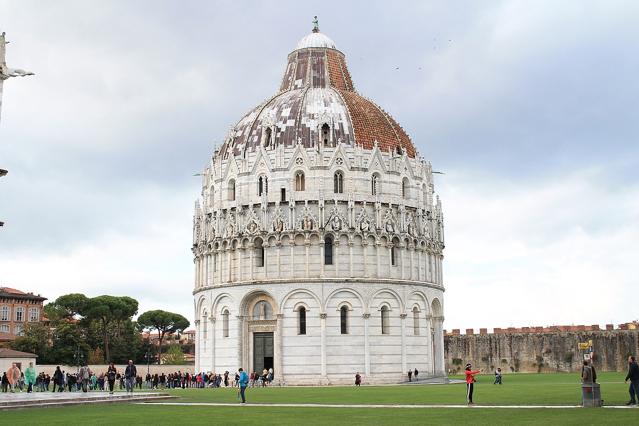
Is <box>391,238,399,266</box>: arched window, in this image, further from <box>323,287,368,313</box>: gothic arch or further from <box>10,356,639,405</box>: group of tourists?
<box>10,356,639,405</box>: group of tourists

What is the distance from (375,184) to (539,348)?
33.4 m

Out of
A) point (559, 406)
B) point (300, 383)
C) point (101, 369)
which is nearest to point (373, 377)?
point (300, 383)

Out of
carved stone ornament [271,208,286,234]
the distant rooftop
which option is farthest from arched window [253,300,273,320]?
the distant rooftop

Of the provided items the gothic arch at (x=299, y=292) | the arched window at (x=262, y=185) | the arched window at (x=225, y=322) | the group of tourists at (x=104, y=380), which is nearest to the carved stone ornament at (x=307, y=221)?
the arched window at (x=262, y=185)

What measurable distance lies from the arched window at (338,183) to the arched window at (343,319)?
9.28 m

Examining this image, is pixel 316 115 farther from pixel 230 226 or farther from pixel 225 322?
pixel 225 322

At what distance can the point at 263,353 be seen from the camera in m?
66.1

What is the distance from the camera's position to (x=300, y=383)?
63.7 meters

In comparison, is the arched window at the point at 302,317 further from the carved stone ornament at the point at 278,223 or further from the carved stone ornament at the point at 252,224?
the carved stone ornament at the point at 252,224

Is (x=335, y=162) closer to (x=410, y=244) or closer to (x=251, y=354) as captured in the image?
(x=410, y=244)

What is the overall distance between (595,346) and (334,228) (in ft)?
121

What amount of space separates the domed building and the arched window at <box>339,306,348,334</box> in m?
0.09

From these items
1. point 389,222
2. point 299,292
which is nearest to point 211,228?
point 299,292

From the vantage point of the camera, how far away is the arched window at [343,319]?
6512 cm
